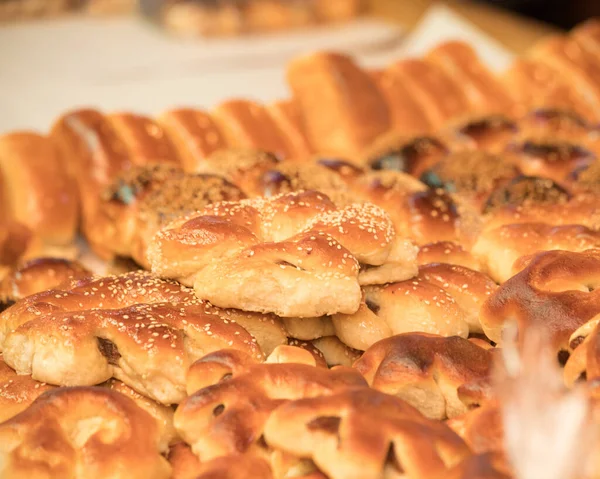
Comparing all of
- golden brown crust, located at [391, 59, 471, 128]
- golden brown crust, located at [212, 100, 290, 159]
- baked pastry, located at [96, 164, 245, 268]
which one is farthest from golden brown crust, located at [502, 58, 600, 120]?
baked pastry, located at [96, 164, 245, 268]

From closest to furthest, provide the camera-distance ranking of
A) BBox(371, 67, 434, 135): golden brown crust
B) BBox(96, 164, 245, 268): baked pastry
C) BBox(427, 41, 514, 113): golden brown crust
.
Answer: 1. BBox(96, 164, 245, 268): baked pastry
2. BBox(371, 67, 434, 135): golden brown crust
3. BBox(427, 41, 514, 113): golden brown crust

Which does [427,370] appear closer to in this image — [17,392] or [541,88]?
[17,392]

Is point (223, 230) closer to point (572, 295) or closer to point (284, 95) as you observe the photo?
point (572, 295)

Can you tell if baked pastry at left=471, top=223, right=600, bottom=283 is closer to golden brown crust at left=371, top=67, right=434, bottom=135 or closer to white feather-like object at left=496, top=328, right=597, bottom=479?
white feather-like object at left=496, top=328, right=597, bottom=479

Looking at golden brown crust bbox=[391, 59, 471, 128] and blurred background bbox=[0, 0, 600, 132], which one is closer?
golden brown crust bbox=[391, 59, 471, 128]

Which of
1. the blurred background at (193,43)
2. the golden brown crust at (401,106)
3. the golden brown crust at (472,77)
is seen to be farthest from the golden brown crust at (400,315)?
the blurred background at (193,43)

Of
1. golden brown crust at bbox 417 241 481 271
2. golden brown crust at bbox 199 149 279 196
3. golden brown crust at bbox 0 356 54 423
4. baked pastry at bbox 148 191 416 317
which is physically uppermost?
baked pastry at bbox 148 191 416 317

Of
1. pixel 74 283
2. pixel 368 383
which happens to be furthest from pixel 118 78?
pixel 368 383
